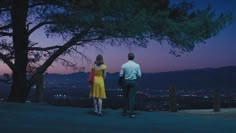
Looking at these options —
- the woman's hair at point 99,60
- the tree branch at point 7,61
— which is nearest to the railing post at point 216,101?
the woman's hair at point 99,60

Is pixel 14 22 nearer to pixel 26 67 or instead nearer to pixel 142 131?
pixel 26 67

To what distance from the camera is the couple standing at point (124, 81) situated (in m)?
14.6

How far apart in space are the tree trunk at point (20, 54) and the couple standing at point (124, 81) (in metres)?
7.23

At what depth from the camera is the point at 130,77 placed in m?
14.5

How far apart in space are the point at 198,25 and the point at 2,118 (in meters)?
10.1

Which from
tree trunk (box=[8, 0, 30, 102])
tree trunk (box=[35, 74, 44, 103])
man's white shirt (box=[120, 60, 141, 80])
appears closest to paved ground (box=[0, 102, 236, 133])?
man's white shirt (box=[120, 60, 141, 80])

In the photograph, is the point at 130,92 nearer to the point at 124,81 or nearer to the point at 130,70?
the point at 124,81

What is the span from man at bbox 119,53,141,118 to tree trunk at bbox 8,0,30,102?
7764 mm

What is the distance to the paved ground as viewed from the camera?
37.7ft

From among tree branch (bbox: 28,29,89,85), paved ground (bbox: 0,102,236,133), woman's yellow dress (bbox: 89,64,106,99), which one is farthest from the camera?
tree branch (bbox: 28,29,89,85)

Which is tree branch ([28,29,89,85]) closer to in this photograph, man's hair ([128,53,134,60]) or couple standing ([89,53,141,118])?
couple standing ([89,53,141,118])

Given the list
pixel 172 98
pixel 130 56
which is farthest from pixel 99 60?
pixel 172 98

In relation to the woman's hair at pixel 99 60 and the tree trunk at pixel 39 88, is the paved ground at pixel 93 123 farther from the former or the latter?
the tree trunk at pixel 39 88

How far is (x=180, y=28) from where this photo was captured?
64.8 ft
